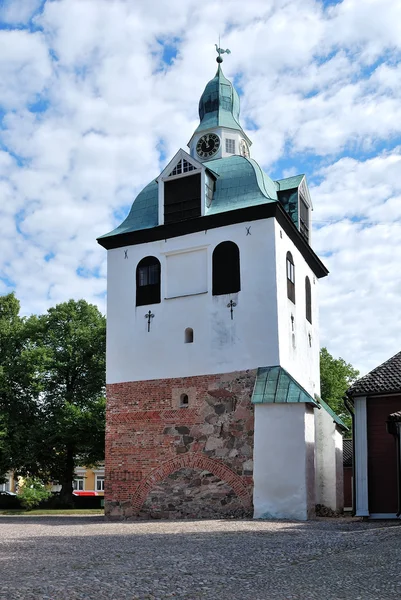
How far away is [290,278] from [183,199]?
4.46m


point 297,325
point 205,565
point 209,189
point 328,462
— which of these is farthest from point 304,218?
point 205,565

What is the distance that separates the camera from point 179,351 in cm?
2320

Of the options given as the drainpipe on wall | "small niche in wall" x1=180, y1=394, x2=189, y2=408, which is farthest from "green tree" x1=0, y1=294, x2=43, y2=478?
the drainpipe on wall

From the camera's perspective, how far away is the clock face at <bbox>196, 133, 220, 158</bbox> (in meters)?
28.0

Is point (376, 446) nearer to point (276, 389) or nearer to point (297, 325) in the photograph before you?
point (276, 389)

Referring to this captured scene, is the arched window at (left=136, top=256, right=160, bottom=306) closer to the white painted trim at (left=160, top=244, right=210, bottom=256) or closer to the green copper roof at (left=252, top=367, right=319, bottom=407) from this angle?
the white painted trim at (left=160, top=244, right=210, bottom=256)

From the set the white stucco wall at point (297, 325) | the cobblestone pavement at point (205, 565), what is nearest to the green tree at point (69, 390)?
the white stucco wall at point (297, 325)

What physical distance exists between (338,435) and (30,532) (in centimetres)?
1276

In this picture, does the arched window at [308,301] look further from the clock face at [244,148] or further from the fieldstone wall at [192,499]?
the fieldstone wall at [192,499]

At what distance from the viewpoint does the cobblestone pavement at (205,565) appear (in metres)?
7.60

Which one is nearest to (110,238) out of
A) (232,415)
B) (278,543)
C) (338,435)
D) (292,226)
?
(292,226)

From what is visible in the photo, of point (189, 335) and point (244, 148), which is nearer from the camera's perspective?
point (189, 335)

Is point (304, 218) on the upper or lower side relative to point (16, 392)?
upper

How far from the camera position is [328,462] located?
2489 cm
